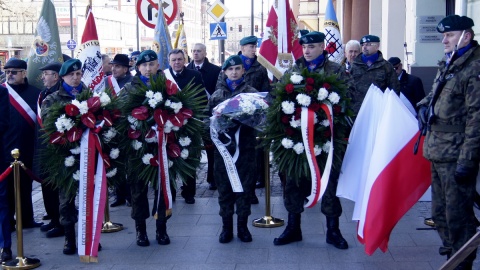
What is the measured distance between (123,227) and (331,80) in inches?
132

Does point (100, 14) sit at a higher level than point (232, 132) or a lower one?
higher

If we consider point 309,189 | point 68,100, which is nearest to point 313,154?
point 309,189

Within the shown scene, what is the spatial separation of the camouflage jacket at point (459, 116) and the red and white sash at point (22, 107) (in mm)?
4705

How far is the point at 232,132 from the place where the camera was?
293 inches

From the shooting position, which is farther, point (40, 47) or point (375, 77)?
point (375, 77)

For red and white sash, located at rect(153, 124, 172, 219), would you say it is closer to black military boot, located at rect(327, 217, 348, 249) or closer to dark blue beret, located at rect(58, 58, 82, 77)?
dark blue beret, located at rect(58, 58, 82, 77)

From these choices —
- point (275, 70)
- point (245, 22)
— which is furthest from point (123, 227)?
point (245, 22)

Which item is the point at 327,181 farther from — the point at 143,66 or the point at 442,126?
the point at 143,66

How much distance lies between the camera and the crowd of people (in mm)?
5734

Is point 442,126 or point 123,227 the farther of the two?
point 123,227

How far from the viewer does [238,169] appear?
24.7 ft

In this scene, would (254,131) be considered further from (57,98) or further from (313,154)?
(57,98)

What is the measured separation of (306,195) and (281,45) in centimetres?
239

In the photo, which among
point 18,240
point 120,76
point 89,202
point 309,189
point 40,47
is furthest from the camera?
point 120,76
